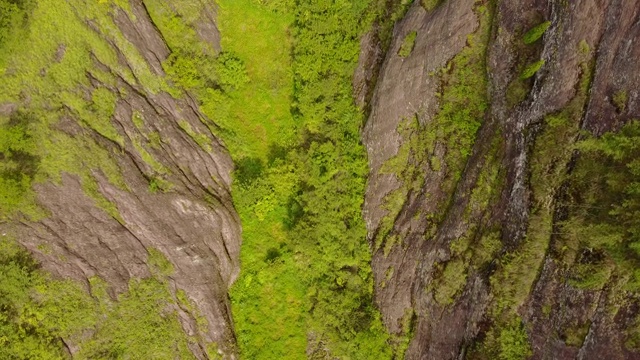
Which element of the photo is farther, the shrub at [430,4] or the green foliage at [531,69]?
the shrub at [430,4]

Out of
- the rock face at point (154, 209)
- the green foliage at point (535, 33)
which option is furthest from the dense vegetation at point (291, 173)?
the rock face at point (154, 209)

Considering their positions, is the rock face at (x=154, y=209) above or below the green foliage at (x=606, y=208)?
above

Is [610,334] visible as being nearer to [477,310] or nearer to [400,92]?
[477,310]

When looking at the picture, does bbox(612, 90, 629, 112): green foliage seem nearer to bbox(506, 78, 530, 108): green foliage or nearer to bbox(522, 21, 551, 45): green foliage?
bbox(506, 78, 530, 108): green foliage

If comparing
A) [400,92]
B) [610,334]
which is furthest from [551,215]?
[400,92]

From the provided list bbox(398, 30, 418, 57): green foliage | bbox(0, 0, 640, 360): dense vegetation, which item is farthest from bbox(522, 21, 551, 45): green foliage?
bbox(398, 30, 418, 57): green foliage

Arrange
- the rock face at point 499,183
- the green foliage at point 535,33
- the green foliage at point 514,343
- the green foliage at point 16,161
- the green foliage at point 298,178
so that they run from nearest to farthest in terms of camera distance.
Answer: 1. the rock face at point 499,183
2. the green foliage at point 514,343
3. the green foliage at point 535,33
4. the green foliage at point 16,161
5. the green foliage at point 298,178

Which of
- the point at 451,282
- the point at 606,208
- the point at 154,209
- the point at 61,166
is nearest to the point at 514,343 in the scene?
the point at 451,282

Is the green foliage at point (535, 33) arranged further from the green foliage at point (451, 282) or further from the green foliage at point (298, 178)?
the green foliage at point (451, 282)
